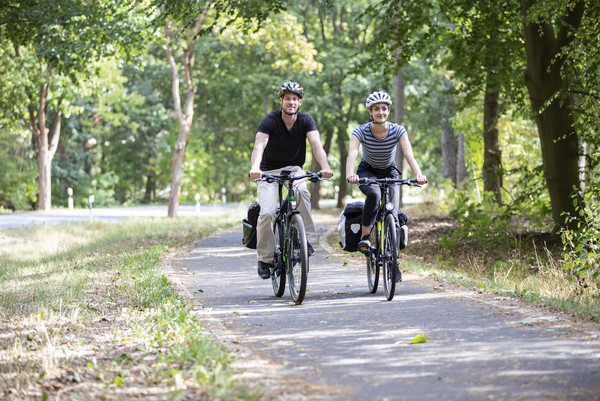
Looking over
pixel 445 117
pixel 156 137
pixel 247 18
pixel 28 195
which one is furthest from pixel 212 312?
pixel 156 137

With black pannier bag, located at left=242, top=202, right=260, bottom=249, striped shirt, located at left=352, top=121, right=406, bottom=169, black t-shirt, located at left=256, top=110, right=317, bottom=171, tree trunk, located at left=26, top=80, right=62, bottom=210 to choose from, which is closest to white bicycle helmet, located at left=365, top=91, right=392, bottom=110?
striped shirt, located at left=352, top=121, right=406, bottom=169

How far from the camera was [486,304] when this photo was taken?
7.69 meters

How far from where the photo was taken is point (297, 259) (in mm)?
8188

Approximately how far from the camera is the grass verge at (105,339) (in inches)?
191

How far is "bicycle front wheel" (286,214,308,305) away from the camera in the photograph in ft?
25.9

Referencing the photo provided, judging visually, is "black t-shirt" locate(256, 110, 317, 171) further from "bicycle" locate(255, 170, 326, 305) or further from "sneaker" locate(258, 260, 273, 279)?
"sneaker" locate(258, 260, 273, 279)

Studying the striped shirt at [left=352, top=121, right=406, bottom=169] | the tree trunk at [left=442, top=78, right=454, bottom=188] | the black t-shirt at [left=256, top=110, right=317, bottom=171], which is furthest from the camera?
the tree trunk at [left=442, top=78, right=454, bottom=188]

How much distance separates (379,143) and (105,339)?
3.61 meters

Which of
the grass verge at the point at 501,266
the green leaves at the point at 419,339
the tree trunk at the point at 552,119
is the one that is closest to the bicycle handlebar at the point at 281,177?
the grass verge at the point at 501,266

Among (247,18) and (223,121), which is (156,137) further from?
(247,18)

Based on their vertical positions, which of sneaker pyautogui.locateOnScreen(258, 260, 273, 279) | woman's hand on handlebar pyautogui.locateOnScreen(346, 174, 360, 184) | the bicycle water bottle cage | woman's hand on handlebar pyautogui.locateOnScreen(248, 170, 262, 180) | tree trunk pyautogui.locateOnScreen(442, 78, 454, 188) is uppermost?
tree trunk pyautogui.locateOnScreen(442, 78, 454, 188)

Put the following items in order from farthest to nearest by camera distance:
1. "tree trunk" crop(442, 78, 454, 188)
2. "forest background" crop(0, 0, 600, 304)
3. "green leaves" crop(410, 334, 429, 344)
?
"tree trunk" crop(442, 78, 454, 188), "forest background" crop(0, 0, 600, 304), "green leaves" crop(410, 334, 429, 344)

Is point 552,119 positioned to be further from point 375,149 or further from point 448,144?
point 448,144

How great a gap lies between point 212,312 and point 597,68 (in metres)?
6.22
